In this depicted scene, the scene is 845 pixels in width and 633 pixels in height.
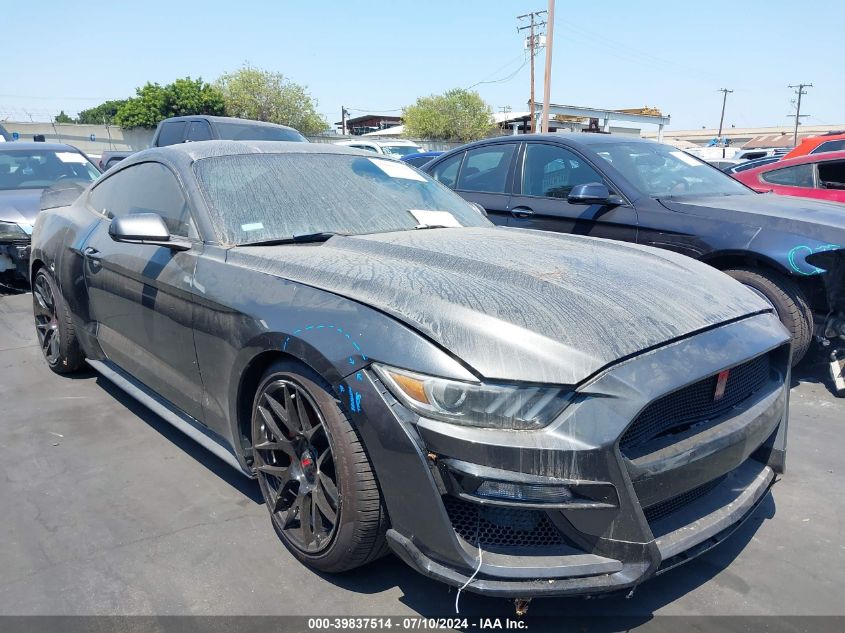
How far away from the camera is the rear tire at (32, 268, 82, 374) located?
4262 millimetres

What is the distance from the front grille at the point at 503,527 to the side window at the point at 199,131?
378 inches

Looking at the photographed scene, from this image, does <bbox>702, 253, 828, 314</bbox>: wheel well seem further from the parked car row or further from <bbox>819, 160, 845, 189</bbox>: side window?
<bbox>819, 160, 845, 189</bbox>: side window

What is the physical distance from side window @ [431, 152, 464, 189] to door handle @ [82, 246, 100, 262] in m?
3.33

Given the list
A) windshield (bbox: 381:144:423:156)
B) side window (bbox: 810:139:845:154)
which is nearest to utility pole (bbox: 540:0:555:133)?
windshield (bbox: 381:144:423:156)

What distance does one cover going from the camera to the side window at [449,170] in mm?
6270

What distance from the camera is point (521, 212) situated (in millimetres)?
5531

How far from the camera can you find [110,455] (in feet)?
11.3

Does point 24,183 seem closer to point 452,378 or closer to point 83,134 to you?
point 452,378

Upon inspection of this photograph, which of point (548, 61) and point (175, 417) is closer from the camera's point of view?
point (175, 417)

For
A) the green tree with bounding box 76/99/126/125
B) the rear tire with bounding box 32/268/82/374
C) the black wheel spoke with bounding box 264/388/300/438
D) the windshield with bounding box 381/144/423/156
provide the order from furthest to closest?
the green tree with bounding box 76/99/126/125, the windshield with bounding box 381/144/423/156, the rear tire with bounding box 32/268/82/374, the black wheel spoke with bounding box 264/388/300/438

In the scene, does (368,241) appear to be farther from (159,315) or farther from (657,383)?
(657,383)

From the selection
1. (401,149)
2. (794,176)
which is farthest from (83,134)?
(794,176)

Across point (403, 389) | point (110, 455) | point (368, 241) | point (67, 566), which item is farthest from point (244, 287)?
point (110, 455)

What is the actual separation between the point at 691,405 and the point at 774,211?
2939 millimetres
